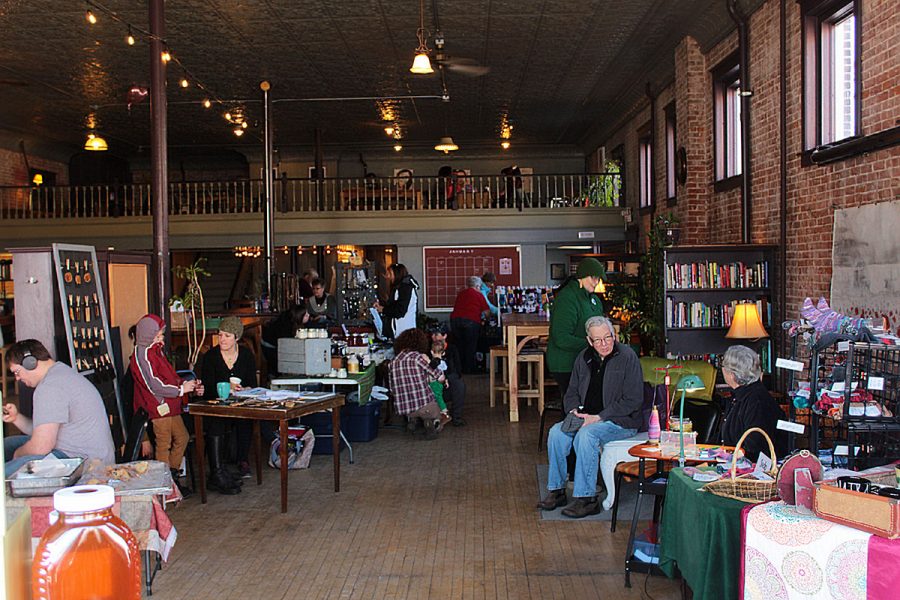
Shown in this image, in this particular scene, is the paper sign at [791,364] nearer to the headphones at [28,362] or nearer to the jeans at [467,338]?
the headphones at [28,362]

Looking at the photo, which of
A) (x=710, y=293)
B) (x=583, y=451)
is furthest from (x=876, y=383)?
Result: (x=710, y=293)

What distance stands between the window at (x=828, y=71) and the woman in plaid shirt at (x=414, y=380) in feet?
13.3

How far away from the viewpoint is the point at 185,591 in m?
4.73

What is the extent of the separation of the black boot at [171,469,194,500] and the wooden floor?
109 mm

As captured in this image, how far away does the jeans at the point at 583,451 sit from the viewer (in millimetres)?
5996

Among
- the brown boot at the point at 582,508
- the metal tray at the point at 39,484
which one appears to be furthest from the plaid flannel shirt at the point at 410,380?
the metal tray at the point at 39,484

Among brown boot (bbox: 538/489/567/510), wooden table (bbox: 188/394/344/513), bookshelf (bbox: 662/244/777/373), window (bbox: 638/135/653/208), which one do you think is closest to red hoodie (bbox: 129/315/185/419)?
wooden table (bbox: 188/394/344/513)

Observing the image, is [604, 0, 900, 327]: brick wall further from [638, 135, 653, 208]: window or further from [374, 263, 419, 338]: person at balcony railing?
[374, 263, 419, 338]: person at balcony railing

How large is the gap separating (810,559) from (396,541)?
9.84 ft

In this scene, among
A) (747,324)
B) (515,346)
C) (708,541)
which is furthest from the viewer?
(515,346)

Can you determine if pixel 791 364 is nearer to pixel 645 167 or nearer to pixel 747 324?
pixel 747 324

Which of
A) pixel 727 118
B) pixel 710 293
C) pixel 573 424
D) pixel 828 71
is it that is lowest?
pixel 573 424

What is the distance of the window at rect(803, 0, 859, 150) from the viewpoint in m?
7.16

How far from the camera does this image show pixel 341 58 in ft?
41.9
